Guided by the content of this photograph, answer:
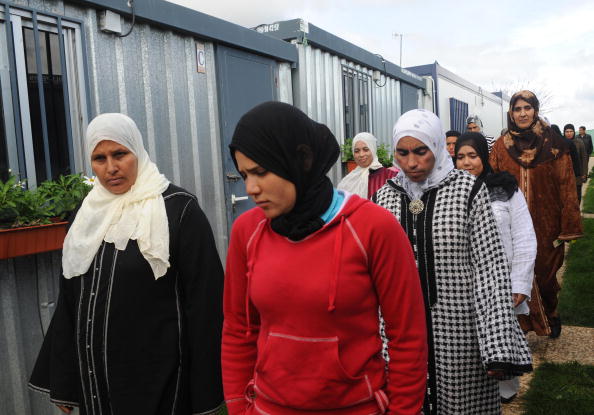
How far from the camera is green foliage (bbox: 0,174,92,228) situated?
3.14m

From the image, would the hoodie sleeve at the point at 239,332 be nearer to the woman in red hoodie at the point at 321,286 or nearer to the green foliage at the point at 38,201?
the woman in red hoodie at the point at 321,286

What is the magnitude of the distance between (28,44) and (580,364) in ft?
16.6

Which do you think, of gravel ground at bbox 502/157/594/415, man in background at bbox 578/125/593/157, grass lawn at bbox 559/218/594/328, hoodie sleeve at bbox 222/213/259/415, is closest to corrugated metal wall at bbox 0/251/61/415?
hoodie sleeve at bbox 222/213/259/415

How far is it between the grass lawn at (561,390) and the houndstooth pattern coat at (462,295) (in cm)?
188

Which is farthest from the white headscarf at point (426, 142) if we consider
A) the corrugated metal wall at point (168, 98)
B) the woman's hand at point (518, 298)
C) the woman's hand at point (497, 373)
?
the corrugated metal wall at point (168, 98)

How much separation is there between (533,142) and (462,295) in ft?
10.3

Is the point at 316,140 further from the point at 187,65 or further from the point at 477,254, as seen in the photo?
the point at 187,65

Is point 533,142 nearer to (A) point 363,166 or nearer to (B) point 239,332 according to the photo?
(A) point 363,166

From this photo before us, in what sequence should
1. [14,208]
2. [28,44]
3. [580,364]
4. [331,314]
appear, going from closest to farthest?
[331,314] → [14,208] → [28,44] → [580,364]

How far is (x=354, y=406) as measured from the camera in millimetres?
1651

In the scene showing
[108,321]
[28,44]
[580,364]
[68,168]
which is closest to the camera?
[108,321]

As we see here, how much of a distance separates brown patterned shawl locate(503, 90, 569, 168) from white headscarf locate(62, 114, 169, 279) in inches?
145

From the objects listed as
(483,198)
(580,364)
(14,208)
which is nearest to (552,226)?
(580,364)

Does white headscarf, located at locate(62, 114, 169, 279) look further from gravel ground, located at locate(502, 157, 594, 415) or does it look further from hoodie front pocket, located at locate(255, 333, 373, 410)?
gravel ground, located at locate(502, 157, 594, 415)
